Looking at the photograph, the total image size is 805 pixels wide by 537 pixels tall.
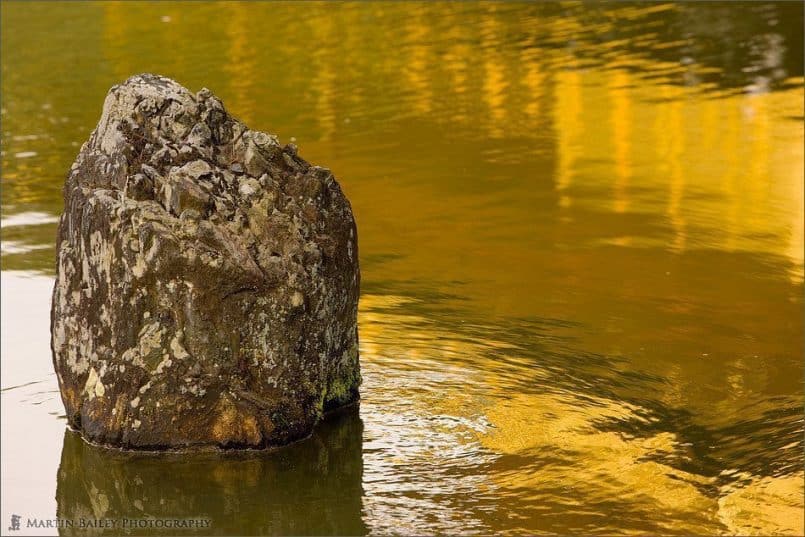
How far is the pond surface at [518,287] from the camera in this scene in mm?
5043

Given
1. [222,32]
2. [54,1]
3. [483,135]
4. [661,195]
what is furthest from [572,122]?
[54,1]

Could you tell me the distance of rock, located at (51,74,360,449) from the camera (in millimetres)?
5270

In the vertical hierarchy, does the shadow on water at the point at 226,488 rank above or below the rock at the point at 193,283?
below

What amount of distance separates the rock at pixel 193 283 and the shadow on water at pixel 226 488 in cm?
10

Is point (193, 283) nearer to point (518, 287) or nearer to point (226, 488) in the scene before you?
point (226, 488)

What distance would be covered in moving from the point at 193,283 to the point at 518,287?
299 cm

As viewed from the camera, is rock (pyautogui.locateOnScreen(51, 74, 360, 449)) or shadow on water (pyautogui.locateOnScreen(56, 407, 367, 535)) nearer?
shadow on water (pyautogui.locateOnScreen(56, 407, 367, 535))

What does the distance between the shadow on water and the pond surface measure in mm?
13

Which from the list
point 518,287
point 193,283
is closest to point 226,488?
point 193,283

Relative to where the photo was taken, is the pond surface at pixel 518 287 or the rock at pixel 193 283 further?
the rock at pixel 193 283

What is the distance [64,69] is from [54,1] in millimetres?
9476

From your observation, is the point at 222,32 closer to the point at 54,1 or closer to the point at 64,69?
the point at 64,69

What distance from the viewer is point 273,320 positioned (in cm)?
538

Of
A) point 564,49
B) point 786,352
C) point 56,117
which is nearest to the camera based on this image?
point 786,352
